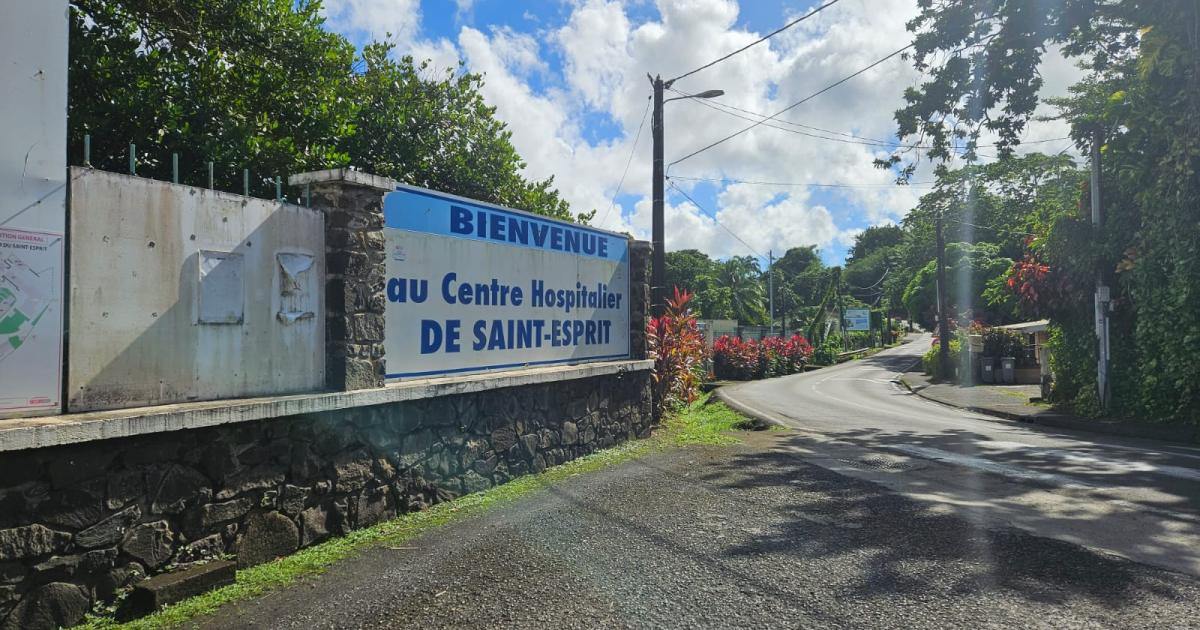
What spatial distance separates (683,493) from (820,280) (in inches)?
3043

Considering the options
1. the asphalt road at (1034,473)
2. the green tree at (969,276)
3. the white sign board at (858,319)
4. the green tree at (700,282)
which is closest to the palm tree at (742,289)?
the green tree at (700,282)

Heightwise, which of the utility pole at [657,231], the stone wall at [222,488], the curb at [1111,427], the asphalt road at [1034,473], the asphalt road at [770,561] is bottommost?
the curb at [1111,427]

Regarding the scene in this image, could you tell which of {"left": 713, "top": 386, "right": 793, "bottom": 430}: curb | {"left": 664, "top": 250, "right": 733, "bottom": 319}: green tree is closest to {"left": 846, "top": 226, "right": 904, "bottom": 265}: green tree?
{"left": 664, "top": 250, "right": 733, "bottom": 319}: green tree

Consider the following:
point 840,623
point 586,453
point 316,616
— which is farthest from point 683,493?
point 316,616

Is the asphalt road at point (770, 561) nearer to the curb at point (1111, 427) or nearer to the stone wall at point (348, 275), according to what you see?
the stone wall at point (348, 275)

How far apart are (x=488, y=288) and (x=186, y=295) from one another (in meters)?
3.16

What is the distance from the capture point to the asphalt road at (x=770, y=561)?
151 inches

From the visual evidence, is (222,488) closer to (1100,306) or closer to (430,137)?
(430,137)

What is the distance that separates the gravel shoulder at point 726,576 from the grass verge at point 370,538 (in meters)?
0.16

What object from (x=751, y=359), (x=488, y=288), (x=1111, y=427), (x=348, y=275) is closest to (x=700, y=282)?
(x=751, y=359)

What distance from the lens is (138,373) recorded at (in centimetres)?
432

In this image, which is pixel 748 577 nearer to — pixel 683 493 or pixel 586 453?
pixel 683 493

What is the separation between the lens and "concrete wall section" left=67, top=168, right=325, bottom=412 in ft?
13.5

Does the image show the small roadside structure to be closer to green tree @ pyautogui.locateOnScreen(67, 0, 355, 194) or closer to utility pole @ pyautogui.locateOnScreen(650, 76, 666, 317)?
utility pole @ pyautogui.locateOnScreen(650, 76, 666, 317)
